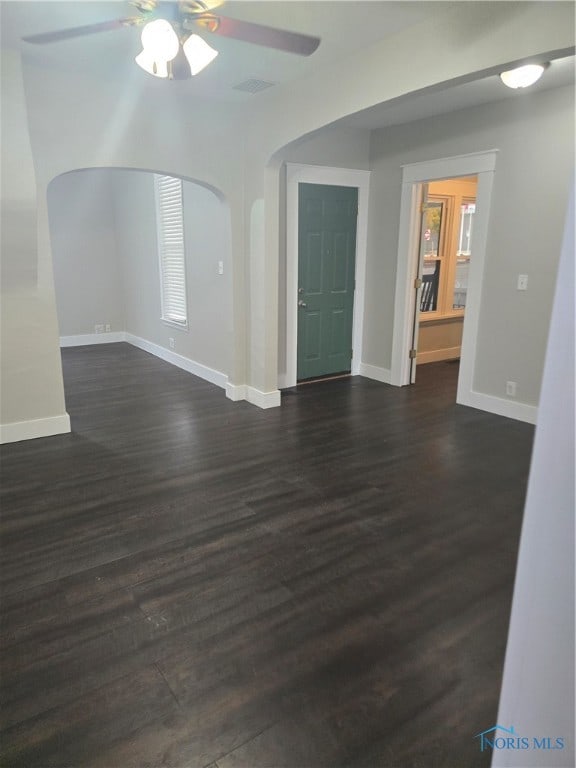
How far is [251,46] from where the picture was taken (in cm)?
300

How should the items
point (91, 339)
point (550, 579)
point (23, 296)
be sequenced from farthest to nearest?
point (91, 339), point (23, 296), point (550, 579)

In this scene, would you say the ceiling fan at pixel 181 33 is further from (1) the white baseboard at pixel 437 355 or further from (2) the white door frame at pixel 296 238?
(1) the white baseboard at pixel 437 355

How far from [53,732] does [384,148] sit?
17.5 ft

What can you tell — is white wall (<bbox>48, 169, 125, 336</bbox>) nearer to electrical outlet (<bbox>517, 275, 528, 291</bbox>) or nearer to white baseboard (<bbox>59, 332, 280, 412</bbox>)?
white baseboard (<bbox>59, 332, 280, 412</bbox>)

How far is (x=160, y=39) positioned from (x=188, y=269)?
3613mm

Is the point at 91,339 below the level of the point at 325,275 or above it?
below

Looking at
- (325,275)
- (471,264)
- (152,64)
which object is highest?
(152,64)

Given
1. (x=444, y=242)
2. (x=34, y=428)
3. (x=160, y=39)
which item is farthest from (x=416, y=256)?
(x=34, y=428)

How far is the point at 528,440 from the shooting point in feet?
12.9

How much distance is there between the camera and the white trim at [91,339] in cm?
734

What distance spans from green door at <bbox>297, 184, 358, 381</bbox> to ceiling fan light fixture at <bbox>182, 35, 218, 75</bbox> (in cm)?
277

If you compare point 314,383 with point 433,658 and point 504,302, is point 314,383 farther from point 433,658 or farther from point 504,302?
point 433,658

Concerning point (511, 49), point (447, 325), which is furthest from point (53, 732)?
point (447, 325)

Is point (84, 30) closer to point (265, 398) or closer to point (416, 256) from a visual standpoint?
point (265, 398)
